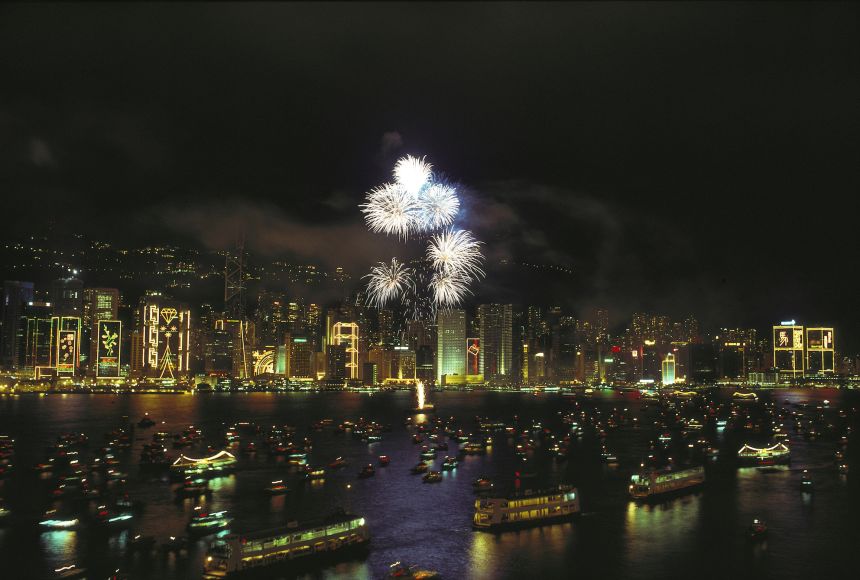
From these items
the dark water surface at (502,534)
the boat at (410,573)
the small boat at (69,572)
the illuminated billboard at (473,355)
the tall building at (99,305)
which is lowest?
the dark water surface at (502,534)

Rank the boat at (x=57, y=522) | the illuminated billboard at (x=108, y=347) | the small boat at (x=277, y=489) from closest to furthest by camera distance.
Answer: the boat at (x=57, y=522)
the small boat at (x=277, y=489)
the illuminated billboard at (x=108, y=347)

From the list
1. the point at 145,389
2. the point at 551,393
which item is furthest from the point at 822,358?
the point at 145,389

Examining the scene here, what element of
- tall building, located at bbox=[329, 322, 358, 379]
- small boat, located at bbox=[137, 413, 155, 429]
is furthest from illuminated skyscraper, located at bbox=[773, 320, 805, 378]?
small boat, located at bbox=[137, 413, 155, 429]

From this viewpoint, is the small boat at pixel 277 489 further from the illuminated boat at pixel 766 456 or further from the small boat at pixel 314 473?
the illuminated boat at pixel 766 456

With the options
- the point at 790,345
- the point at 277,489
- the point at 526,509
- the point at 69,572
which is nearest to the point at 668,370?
the point at 790,345

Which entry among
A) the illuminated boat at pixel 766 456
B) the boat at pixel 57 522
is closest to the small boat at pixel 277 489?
the boat at pixel 57 522

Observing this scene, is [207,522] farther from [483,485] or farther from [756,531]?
[756,531]

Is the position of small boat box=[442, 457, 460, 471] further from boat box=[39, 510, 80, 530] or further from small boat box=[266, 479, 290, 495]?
boat box=[39, 510, 80, 530]
